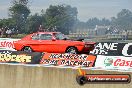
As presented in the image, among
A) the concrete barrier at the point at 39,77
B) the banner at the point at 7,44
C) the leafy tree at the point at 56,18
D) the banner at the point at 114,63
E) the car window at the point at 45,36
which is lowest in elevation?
the concrete barrier at the point at 39,77

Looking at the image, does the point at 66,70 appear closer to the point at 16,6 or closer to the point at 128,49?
the point at 128,49

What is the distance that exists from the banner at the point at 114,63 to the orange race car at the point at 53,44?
11.8 feet

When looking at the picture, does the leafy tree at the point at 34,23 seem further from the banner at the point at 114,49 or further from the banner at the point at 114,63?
the banner at the point at 114,63

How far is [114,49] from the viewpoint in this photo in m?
14.1

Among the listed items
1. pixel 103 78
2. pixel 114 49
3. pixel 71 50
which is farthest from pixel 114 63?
pixel 71 50

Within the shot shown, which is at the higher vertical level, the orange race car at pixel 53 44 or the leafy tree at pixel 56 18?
the leafy tree at pixel 56 18

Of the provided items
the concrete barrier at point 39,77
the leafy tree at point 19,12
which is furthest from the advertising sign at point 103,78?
the leafy tree at point 19,12

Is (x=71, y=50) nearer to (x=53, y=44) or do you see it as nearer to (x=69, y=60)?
(x=53, y=44)

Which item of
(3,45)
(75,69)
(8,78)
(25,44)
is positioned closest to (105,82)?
(75,69)

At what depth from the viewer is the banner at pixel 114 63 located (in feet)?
39.5

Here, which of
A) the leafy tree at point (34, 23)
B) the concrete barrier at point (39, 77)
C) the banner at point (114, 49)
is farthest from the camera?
the leafy tree at point (34, 23)

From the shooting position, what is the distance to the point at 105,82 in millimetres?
11953

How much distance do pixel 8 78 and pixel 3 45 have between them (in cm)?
683

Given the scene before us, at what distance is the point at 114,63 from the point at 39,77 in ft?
10.1
